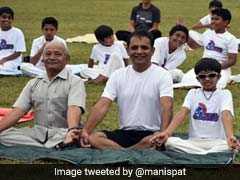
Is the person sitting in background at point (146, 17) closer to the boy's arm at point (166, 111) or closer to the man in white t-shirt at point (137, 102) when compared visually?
the man in white t-shirt at point (137, 102)

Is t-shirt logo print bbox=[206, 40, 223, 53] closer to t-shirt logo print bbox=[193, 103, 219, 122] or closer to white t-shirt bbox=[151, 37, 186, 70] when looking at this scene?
white t-shirt bbox=[151, 37, 186, 70]

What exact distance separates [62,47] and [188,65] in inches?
274

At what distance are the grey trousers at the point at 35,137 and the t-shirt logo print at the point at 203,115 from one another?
138 cm

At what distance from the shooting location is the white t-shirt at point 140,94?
744 cm

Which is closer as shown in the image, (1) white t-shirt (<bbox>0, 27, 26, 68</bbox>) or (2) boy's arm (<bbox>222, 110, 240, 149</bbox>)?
(2) boy's arm (<bbox>222, 110, 240, 149</bbox>)

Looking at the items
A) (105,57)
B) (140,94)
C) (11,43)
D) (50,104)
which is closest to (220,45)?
(105,57)

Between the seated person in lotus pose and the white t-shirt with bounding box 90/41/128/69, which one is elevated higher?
the white t-shirt with bounding box 90/41/128/69

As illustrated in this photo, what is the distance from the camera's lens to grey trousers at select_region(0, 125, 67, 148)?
7.48m

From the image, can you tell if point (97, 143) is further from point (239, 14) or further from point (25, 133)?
point (239, 14)

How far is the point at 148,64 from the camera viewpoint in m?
7.48

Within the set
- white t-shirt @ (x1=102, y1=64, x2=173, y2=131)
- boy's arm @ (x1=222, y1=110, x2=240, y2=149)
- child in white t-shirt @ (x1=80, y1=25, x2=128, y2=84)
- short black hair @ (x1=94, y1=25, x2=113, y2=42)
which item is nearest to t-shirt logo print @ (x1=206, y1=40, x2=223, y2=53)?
child in white t-shirt @ (x1=80, y1=25, x2=128, y2=84)

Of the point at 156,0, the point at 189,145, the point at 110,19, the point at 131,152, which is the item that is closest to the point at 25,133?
the point at 131,152

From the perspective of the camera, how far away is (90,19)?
23469 millimetres

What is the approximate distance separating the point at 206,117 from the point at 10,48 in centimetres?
601
